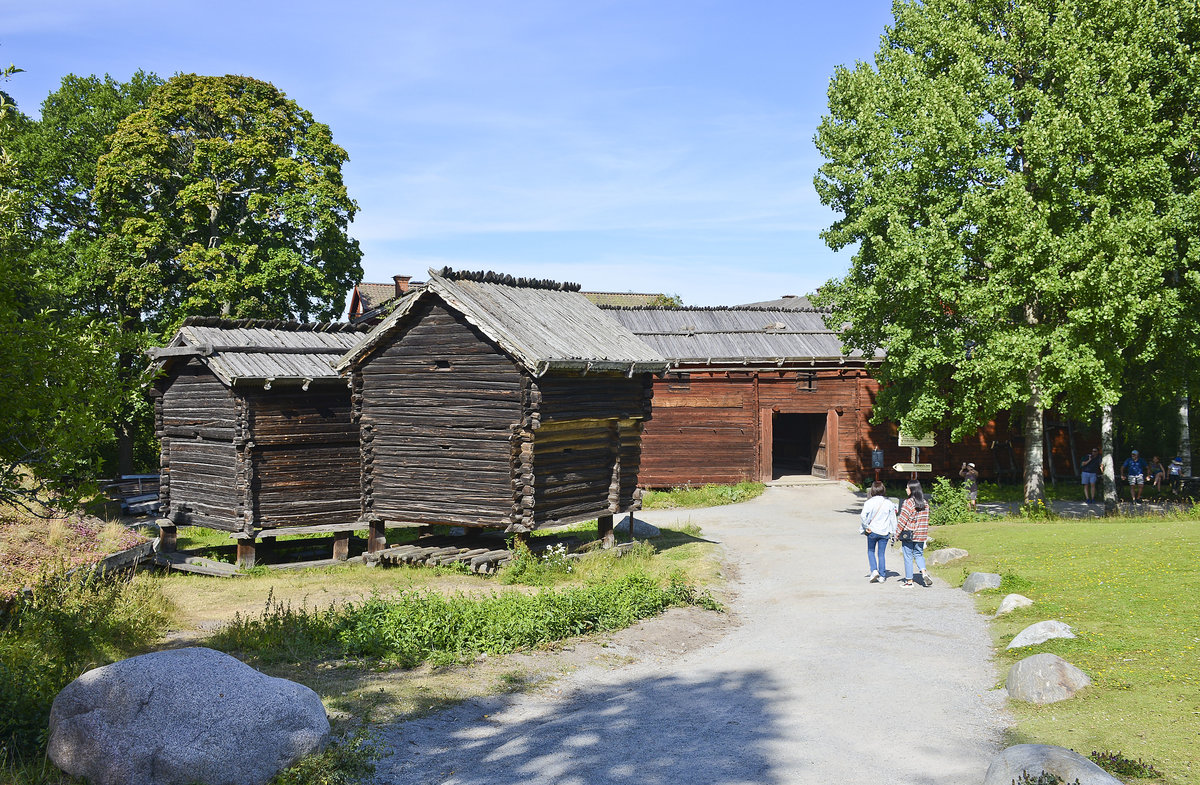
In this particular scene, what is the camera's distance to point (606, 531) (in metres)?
20.5

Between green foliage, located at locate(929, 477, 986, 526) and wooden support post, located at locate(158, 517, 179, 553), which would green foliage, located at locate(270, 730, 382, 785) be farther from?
green foliage, located at locate(929, 477, 986, 526)

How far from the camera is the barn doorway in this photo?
34.6m

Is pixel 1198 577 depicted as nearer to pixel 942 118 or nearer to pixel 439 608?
pixel 439 608

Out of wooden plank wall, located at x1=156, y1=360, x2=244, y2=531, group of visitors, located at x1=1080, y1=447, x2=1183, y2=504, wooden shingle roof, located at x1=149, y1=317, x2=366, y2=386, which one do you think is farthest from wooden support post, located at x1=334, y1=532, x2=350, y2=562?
group of visitors, located at x1=1080, y1=447, x2=1183, y2=504

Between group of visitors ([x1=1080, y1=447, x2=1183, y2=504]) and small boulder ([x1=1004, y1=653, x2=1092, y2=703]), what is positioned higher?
group of visitors ([x1=1080, y1=447, x2=1183, y2=504])

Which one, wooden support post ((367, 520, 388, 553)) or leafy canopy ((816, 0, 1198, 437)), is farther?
leafy canopy ((816, 0, 1198, 437))

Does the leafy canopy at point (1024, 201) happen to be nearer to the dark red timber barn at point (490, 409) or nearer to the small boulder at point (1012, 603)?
the dark red timber barn at point (490, 409)

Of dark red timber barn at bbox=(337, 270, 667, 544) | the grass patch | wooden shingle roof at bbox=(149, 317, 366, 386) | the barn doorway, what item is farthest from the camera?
the barn doorway

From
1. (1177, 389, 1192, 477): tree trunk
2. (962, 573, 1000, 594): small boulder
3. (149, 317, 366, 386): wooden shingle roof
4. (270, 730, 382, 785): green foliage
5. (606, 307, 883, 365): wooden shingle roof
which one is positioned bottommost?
(270, 730, 382, 785): green foliage

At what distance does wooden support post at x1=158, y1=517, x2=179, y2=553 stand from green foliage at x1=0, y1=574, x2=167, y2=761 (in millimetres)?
6781

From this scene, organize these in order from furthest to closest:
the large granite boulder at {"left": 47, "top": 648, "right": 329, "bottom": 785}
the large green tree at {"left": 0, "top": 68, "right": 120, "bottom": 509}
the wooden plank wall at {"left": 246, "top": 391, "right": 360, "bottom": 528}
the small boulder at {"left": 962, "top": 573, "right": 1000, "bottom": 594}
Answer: the wooden plank wall at {"left": 246, "top": 391, "right": 360, "bottom": 528}
the small boulder at {"left": 962, "top": 573, "right": 1000, "bottom": 594}
the large green tree at {"left": 0, "top": 68, "right": 120, "bottom": 509}
the large granite boulder at {"left": 47, "top": 648, "right": 329, "bottom": 785}

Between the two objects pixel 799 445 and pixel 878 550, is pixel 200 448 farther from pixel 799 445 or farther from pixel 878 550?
pixel 799 445

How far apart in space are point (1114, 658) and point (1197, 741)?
2.76 metres

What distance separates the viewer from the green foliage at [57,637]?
27.0 feet
